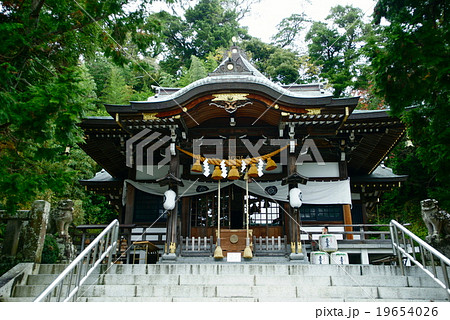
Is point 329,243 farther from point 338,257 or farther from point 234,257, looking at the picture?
point 234,257

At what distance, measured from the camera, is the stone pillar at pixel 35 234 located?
6641 mm

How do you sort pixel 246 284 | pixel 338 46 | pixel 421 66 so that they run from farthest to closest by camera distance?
pixel 338 46, pixel 246 284, pixel 421 66

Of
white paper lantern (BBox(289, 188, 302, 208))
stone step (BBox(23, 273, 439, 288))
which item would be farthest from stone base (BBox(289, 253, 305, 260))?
stone step (BBox(23, 273, 439, 288))

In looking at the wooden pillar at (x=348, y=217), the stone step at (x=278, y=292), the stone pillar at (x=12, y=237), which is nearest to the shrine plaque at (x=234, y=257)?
the wooden pillar at (x=348, y=217)

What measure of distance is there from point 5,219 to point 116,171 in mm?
5702

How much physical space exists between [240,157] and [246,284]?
478 centimetres

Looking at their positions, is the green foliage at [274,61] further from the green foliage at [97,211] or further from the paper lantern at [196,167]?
the paper lantern at [196,167]

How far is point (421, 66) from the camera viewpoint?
18.4 feet

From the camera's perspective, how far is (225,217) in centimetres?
1079

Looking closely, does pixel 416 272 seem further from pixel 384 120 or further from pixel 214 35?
pixel 214 35

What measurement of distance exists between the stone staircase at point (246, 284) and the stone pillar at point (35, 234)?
0.98 ft

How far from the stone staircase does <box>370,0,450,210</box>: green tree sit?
6.28 feet

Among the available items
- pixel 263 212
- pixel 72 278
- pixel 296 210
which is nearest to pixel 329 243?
pixel 296 210

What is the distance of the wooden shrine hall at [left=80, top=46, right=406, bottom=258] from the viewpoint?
29.5 ft
